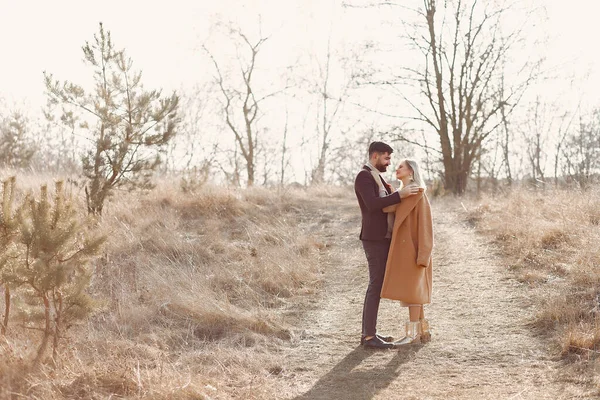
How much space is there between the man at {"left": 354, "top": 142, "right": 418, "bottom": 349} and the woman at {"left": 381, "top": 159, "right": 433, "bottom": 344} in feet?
0.40

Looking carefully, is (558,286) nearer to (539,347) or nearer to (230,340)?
(539,347)

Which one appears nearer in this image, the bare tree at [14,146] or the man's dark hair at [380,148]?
the man's dark hair at [380,148]

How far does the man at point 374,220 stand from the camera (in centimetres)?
584

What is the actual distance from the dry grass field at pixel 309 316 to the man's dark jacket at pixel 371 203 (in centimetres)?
118

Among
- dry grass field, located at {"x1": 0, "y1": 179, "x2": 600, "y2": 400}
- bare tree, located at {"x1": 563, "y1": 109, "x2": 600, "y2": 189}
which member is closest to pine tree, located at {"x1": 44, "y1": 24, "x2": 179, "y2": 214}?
dry grass field, located at {"x1": 0, "y1": 179, "x2": 600, "y2": 400}

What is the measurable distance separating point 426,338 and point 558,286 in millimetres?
2170

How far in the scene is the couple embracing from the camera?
5.84 metres

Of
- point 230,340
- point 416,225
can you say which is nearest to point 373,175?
point 416,225

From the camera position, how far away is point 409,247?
5.88 m

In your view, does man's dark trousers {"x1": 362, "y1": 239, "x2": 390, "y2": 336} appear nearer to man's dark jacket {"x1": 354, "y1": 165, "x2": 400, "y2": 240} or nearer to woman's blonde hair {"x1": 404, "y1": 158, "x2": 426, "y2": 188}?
man's dark jacket {"x1": 354, "y1": 165, "x2": 400, "y2": 240}

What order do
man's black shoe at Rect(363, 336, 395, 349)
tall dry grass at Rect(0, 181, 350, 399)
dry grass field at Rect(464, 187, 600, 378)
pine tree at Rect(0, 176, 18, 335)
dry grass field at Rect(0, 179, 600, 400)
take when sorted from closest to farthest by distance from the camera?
tall dry grass at Rect(0, 181, 350, 399), dry grass field at Rect(0, 179, 600, 400), pine tree at Rect(0, 176, 18, 335), dry grass field at Rect(464, 187, 600, 378), man's black shoe at Rect(363, 336, 395, 349)

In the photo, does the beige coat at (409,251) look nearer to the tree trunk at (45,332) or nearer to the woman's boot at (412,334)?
the woman's boot at (412,334)

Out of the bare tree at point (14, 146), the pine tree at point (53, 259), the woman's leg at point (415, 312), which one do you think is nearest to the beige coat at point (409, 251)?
the woman's leg at point (415, 312)

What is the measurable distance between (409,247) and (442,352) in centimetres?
105
